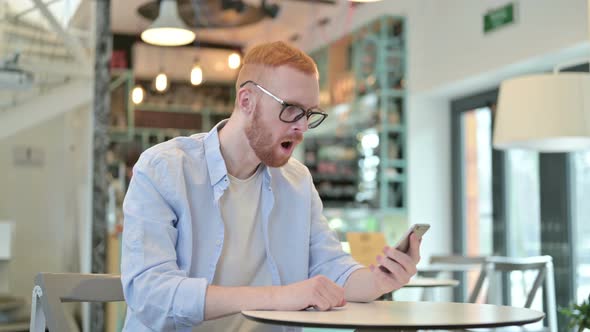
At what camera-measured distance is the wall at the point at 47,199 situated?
15.6ft

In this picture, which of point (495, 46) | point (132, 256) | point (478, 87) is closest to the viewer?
point (132, 256)

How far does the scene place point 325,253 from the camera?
6.64 ft

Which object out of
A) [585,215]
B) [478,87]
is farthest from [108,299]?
[478,87]

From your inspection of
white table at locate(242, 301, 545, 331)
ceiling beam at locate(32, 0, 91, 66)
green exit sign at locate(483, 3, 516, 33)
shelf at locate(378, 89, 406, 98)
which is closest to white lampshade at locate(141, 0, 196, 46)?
ceiling beam at locate(32, 0, 91, 66)

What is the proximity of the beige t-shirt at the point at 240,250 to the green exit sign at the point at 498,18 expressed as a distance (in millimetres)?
4483

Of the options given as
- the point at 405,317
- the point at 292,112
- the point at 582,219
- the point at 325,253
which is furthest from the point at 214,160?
the point at 582,219

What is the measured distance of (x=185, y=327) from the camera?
1715 millimetres

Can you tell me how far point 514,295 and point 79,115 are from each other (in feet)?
12.2

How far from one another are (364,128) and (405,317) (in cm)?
671

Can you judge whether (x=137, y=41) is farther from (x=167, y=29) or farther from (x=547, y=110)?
(x=547, y=110)

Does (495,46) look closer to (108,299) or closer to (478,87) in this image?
(478,87)

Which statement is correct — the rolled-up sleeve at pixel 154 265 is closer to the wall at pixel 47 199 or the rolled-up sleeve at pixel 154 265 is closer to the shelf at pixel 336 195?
the wall at pixel 47 199

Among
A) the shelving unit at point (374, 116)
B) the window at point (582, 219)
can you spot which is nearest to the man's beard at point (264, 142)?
the window at point (582, 219)

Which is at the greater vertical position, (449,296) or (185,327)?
(185,327)
